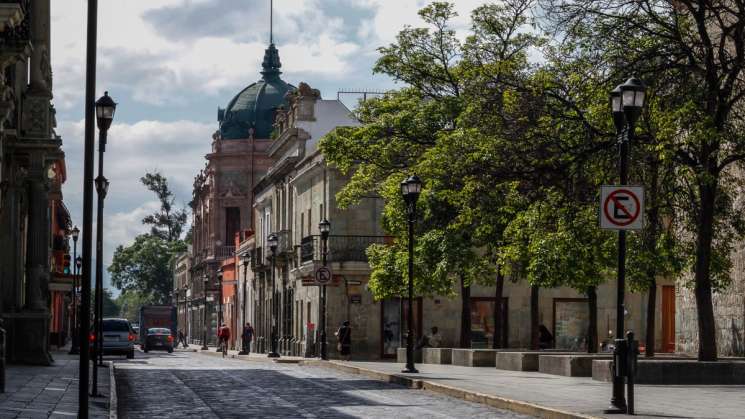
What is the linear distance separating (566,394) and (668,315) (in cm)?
→ 3363

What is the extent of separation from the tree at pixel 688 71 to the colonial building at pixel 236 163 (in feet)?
277

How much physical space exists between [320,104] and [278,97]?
44760 mm

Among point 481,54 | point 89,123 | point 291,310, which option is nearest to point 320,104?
point 291,310

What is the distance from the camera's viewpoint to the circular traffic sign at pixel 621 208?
20.0 m

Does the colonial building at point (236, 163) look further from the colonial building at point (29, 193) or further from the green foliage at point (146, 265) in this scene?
the colonial building at point (29, 193)

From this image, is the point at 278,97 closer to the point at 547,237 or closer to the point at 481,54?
the point at 481,54

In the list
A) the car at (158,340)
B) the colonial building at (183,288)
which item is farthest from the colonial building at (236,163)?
the car at (158,340)

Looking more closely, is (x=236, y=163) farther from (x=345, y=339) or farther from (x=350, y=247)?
(x=345, y=339)

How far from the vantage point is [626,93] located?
20.3 metres

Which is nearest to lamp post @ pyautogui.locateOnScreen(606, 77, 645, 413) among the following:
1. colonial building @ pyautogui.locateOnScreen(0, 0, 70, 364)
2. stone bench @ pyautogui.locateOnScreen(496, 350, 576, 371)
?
stone bench @ pyautogui.locateOnScreen(496, 350, 576, 371)

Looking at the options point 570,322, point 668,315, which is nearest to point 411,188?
point 570,322

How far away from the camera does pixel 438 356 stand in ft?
145

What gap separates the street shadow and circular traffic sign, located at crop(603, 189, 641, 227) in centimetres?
478

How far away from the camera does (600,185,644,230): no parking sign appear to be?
20016 mm
